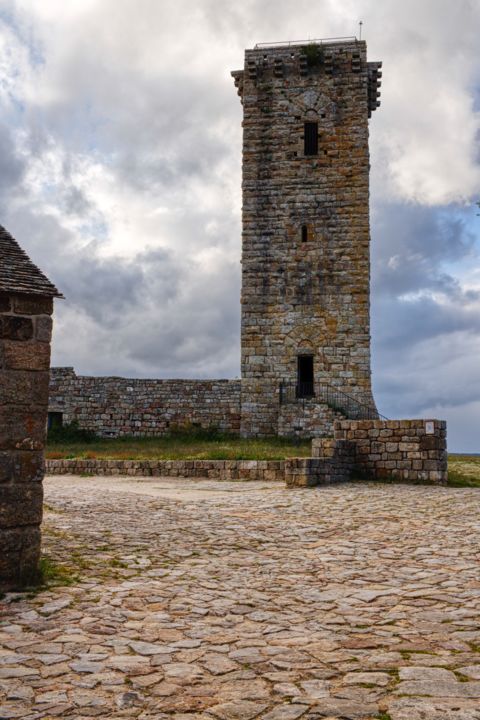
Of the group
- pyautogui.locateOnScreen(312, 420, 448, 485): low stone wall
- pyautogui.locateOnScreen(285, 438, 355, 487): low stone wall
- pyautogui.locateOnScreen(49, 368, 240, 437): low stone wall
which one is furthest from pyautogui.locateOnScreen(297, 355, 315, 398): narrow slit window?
pyautogui.locateOnScreen(285, 438, 355, 487): low stone wall

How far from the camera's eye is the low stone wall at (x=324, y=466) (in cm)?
1349

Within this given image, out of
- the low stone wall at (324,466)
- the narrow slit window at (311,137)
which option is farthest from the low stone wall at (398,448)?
the narrow slit window at (311,137)

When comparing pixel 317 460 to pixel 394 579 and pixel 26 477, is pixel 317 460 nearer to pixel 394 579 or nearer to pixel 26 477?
pixel 394 579

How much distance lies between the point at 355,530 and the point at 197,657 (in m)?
4.71

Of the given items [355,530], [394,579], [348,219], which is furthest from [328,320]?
[394,579]

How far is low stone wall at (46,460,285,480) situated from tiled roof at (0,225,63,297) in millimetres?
10212

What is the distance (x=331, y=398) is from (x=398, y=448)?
9.48 metres

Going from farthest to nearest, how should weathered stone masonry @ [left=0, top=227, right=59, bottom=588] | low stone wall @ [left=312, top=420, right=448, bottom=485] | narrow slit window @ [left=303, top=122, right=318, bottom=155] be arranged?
narrow slit window @ [left=303, top=122, right=318, bottom=155], low stone wall @ [left=312, top=420, right=448, bottom=485], weathered stone masonry @ [left=0, top=227, right=59, bottom=588]

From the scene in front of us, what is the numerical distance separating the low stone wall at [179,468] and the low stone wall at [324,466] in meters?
1.56

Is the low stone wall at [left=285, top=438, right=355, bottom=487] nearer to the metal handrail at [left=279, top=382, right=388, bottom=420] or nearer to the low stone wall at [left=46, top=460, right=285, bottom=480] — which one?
the low stone wall at [left=46, top=460, right=285, bottom=480]

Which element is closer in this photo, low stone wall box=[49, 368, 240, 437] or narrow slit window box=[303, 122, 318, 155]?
low stone wall box=[49, 368, 240, 437]

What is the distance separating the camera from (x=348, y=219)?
82.4ft

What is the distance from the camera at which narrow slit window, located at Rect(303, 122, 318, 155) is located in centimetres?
2605

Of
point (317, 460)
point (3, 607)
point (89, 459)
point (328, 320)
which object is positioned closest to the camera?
point (3, 607)
